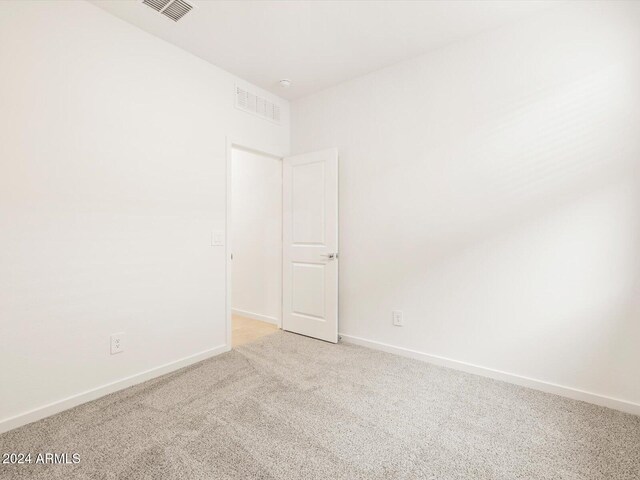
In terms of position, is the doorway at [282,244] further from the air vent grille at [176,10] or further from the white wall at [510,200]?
the air vent grille at [176,10]

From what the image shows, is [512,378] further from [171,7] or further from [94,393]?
[171,7]

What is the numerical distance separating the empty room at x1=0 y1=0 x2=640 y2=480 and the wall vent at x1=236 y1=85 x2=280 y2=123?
60 mm

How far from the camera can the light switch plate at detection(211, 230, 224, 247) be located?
284cm

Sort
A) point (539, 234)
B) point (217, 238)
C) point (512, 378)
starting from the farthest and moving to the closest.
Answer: point (217, 238), point (512, 378), point (539, 234)

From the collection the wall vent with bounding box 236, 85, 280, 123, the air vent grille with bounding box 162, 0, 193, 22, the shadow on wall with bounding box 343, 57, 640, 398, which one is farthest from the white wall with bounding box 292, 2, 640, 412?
the air vent grille with bounding box 162, 0, 193, 22

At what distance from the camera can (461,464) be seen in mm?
1495

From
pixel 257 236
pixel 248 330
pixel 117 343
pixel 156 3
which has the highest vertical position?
pixel 156 3

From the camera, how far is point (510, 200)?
7.60 feet

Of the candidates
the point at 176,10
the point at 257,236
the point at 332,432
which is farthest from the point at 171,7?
the point at 332,432

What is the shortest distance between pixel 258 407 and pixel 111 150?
6.71 feet

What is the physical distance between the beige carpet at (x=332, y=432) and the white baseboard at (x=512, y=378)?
2.6 inches

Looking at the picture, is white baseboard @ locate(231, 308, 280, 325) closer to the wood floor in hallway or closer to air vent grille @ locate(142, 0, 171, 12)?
the wood floor in hallway

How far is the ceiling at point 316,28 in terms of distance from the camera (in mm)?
2129

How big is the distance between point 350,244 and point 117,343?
2.15 metres
